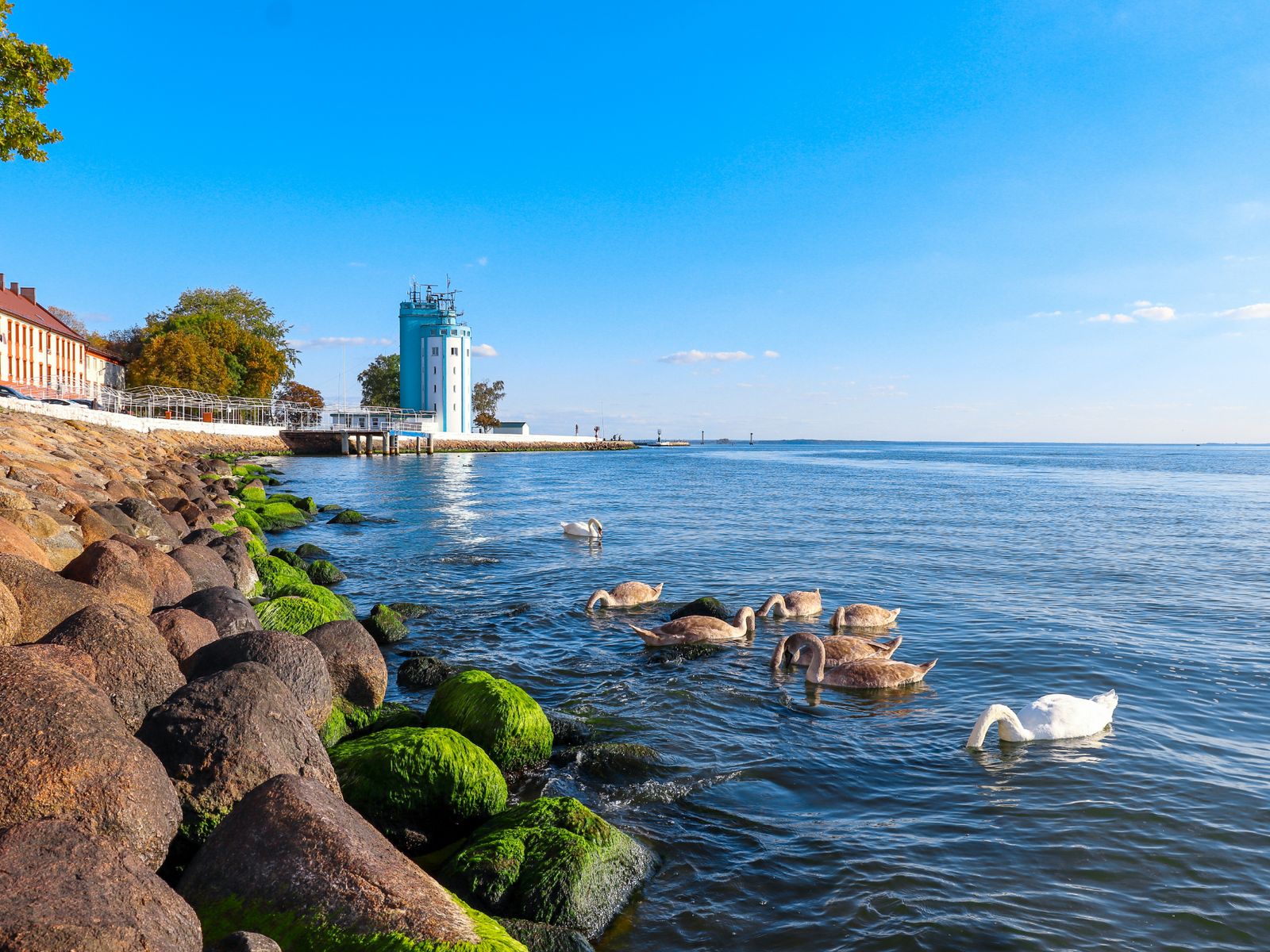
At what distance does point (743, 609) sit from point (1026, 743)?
5482mm

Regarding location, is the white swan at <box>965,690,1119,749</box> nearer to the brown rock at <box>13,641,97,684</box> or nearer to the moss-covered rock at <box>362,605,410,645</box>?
the brown rock at <box>13,641,97,684</box>

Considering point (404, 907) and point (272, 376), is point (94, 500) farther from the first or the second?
point (272, 376)

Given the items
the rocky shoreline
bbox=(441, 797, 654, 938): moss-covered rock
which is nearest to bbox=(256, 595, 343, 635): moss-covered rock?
the rocky shoreline

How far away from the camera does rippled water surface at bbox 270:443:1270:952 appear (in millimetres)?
6113

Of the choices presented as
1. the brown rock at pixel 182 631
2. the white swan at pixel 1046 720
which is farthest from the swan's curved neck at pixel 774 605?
the brown rock at pixel 182 631

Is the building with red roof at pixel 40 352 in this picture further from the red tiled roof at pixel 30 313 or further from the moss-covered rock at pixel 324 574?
the moss-covered rock at pixel 324 574

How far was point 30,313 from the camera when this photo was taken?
67.1 metres

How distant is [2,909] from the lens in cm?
324

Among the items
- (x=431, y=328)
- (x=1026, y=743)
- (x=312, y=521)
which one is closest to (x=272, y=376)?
(x=431, y=328)

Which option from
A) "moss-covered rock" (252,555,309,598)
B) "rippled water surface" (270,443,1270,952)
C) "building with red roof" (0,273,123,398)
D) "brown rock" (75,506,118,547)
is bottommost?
"rippled water surface" (270,443,1270,952)

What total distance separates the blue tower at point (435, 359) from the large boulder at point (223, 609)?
98.9 metres

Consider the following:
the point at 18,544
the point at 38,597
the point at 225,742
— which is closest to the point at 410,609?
the point at 18,544

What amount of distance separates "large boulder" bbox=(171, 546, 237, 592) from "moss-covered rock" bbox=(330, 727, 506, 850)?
5616mm

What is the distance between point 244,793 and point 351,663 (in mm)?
3590
